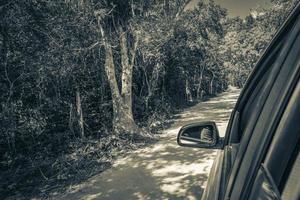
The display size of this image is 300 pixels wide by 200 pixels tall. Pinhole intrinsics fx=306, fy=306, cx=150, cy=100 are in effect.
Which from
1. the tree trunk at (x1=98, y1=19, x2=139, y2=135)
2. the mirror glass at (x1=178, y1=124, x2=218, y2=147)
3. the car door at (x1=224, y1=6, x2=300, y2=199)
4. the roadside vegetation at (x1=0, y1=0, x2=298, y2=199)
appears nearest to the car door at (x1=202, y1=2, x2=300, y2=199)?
the car door at (x1=224, y1=6, x2=300, y2=199)

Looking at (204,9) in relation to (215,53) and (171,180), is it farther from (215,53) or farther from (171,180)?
(171,180)

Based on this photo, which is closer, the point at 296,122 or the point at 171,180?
the point at 296,122

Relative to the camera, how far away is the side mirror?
Result: 2.15 meters

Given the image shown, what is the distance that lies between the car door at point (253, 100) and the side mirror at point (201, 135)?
0.32 ft

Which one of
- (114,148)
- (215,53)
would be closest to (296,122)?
(114,148)

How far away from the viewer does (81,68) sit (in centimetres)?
1168

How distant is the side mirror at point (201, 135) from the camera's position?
215 cm

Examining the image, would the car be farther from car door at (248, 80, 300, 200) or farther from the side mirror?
the side mirror

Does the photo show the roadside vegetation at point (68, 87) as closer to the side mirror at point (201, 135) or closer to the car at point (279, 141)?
the side mirror at point (201, 135)

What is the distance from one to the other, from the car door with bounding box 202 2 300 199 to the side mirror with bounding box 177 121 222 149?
0.32 ft

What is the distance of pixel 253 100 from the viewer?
1.78m

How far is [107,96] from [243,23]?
47.1 m

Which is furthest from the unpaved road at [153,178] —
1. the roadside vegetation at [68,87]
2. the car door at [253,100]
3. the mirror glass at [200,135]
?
the car door at [253,100]

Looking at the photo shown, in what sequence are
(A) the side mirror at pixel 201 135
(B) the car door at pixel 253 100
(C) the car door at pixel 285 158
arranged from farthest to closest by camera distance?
1. (A) the side mirror at pixel 201 135
2. (B) the car door at pixel 253 100
3. (C) the car door at pixel 285 158
